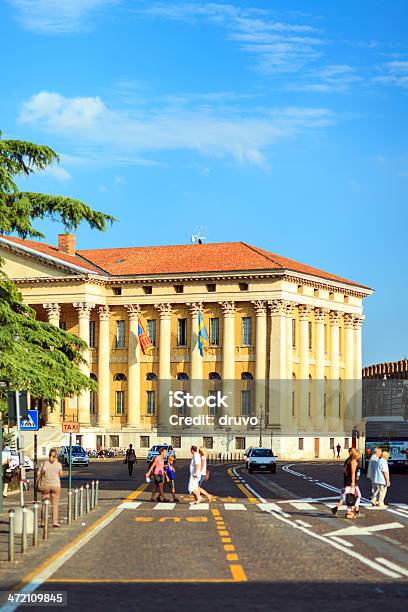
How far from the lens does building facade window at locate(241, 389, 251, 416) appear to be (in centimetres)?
12388

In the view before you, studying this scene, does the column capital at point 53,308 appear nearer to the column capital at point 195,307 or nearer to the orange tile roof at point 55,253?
the orange tile roof at point 55,253

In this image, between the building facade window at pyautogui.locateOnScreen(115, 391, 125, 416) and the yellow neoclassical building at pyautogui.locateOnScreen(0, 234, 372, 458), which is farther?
the building facade window at pyautogui.locateOnScreen(115, 391, 125, 416)

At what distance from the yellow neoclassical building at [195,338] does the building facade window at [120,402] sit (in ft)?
0.44

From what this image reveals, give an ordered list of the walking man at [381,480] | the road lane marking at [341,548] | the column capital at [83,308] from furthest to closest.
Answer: the column capital at [83,308] < the walking man at [381,480] < the road lane marking at [341,548]

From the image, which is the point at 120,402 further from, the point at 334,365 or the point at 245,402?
the point at 334,365

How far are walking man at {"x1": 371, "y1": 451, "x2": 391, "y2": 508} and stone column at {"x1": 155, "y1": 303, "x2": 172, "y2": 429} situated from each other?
8690cm

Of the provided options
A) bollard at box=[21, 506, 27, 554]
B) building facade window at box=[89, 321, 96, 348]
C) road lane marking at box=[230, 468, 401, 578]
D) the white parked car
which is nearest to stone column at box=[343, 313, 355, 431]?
building facade window at box=[89, 321, 96, 348]

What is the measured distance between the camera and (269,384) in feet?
402

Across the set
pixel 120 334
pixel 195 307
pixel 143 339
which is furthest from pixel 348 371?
Result: pixel 143 339

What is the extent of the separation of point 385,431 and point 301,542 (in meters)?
80.8

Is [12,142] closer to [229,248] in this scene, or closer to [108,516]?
[108,516]

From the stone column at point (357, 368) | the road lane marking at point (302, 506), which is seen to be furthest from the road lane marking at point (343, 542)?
the stone column at point (357, 368)

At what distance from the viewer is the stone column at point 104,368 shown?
421 ft

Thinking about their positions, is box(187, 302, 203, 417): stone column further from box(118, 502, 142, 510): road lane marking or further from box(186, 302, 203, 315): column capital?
box(118, 502, 142, 510): road lane marking
